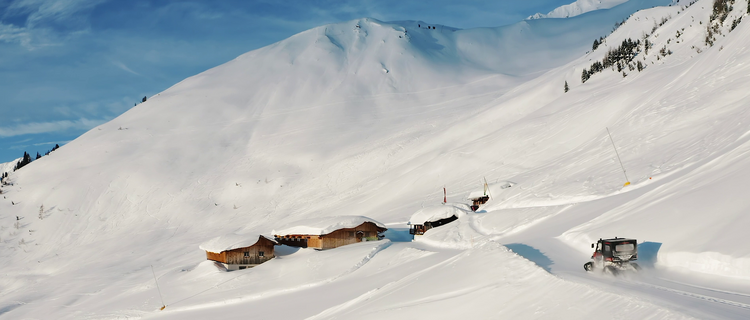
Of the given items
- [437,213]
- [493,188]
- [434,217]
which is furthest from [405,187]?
[434,217]

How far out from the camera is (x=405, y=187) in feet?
191

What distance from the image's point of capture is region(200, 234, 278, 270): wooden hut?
3756 centimetres

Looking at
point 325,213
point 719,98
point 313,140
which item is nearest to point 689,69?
point 719,98

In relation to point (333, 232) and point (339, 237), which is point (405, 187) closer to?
point (339, 237)

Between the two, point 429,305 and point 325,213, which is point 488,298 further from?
point 325,213

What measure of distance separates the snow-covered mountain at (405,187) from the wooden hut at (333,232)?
1732 mm

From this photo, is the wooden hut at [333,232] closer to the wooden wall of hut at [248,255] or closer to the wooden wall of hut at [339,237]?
the wooden wall of hut at [339,237]

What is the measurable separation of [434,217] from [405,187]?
60.5 ft

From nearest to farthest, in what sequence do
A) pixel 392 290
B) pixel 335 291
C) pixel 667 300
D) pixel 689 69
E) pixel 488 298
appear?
pixel 667 300 → pixel 488 298 → pixel 392 290 → pixel 335 291 → pixel 689 69

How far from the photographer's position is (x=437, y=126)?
84062mm

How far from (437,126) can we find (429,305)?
68.9 m

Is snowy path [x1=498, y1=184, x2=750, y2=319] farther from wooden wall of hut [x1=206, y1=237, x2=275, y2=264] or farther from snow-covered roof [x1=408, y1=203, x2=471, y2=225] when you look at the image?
wooden wall of hut [x1=206, y1=237, x2=275, y2=264]

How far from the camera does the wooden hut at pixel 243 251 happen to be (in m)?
37.6

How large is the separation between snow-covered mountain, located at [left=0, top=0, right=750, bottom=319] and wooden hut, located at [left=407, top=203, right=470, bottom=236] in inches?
65.6
